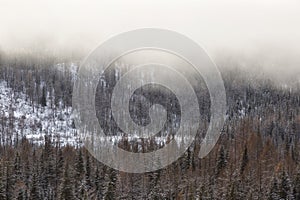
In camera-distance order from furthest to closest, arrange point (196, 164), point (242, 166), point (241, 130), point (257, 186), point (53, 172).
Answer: point (241, 130), point (196, 164), point (242, 166), point (53, 172), point (257, 186)

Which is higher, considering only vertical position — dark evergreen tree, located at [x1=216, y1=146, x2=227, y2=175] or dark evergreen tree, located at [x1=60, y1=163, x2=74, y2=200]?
dark evergreen tree, located at [x1=216, y1=146, x2=227, y2=175]

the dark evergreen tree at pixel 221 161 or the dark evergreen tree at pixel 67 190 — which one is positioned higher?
the dark evergreen tree at pixel 221 161

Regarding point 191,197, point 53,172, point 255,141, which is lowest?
point 191,197

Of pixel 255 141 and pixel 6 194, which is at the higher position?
pixel 255 141

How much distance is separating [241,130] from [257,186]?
329ft

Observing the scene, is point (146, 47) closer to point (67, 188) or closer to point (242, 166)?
point (67, 188)

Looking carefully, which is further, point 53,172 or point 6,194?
point 53,172

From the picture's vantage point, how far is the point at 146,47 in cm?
5288

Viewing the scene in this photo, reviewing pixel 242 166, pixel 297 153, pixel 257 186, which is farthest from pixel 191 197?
pixel 297 153

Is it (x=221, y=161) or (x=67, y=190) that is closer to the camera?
(x=67, y=190)

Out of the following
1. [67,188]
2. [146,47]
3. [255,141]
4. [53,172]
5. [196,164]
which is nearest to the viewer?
[146,47]

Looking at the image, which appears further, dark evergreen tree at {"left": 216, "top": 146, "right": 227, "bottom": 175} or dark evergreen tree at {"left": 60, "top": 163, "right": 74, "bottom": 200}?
dark evergreen tree at {"left": 216, "top": 146, "right": 227, "bottom": 175}

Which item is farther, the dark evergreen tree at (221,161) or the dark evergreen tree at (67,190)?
the dark evergreen tree at (221,161)

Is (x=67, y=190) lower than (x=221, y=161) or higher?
lower
